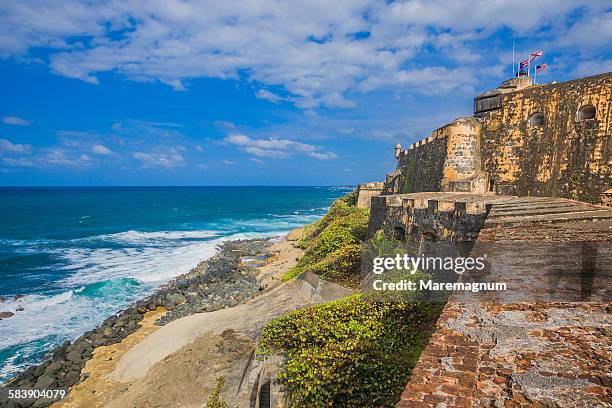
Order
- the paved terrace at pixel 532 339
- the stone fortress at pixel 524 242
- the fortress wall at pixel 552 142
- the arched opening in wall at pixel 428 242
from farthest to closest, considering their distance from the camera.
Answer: the arched opening in wall at pixel 428 242
the fortress wall at pixel 552 142
the stone fortress at pixel 524 242
the paved terrace at pixel 532 339

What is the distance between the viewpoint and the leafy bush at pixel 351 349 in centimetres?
780

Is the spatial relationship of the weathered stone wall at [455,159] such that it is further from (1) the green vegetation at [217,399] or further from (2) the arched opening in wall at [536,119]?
(1) the green vegetation at [217,399]

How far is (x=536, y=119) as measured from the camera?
48.3 ft

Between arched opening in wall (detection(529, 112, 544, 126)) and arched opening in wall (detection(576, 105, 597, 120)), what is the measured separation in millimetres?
1515

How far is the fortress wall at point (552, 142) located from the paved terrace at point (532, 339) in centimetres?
587

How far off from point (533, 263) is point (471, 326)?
2.65 m

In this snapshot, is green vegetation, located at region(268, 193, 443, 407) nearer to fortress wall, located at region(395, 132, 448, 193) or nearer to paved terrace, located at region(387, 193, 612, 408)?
paved terrace, located at region(387, 193, 612, 408)

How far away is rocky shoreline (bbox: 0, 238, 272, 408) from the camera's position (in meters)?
14.3

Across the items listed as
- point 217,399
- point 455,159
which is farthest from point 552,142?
point 217,399

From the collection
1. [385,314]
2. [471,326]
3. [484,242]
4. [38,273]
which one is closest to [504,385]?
[471,326]

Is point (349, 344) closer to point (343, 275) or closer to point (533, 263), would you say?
point (533, 263)

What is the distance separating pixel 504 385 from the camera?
12.9 feet

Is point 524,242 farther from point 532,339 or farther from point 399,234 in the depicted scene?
point 399,234

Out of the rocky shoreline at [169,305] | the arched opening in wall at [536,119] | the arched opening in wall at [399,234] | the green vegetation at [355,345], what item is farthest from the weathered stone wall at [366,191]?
→ the green vegetation at [355,345]
